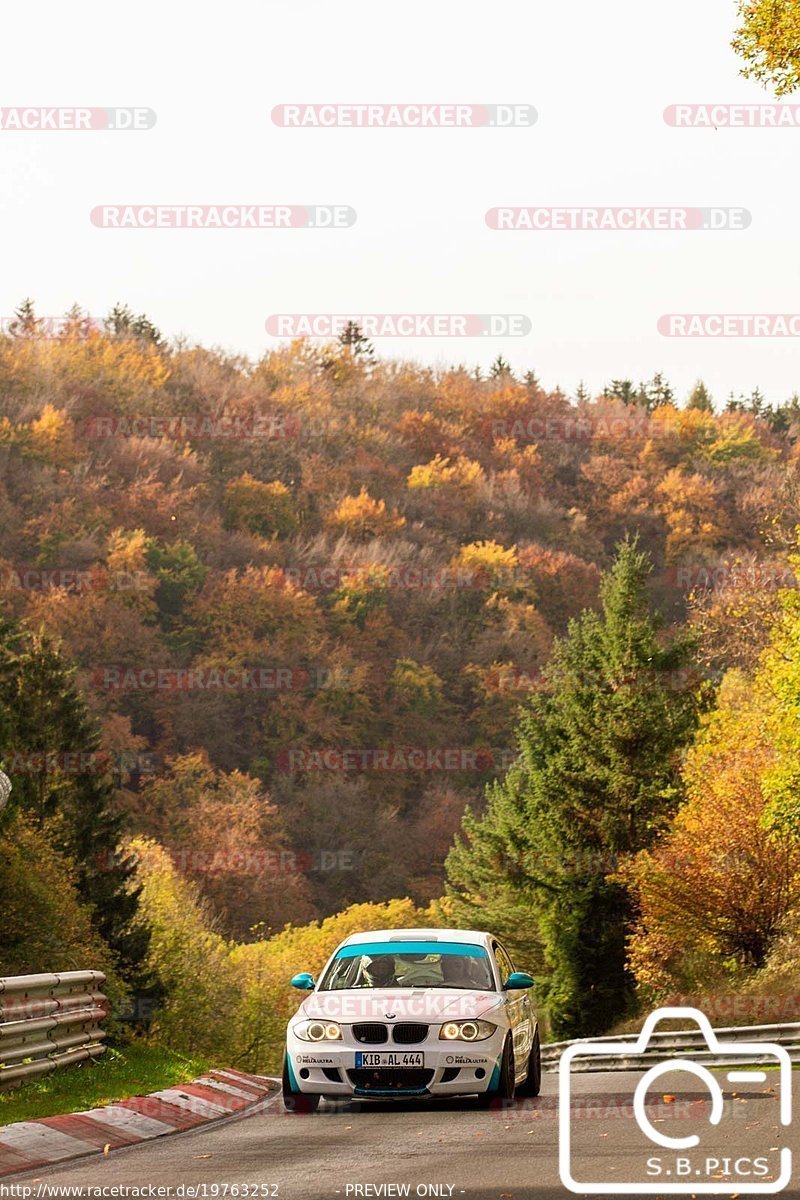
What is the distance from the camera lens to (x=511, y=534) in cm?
13725

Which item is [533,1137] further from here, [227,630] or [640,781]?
[227,630]

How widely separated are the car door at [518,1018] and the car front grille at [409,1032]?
0.99 metres

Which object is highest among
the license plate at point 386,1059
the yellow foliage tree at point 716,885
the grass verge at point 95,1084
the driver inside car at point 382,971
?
the driver inside car at point 382,971

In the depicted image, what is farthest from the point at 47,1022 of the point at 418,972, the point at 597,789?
the point at 597,789

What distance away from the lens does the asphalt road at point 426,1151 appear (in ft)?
30.0

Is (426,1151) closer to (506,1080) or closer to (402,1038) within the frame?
(402,1038)

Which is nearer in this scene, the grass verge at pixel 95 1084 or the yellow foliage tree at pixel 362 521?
the grass verge at pixel 95 1084

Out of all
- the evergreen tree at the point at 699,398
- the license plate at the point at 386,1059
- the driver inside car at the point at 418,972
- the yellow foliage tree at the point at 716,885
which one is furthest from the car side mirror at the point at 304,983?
the evergreen tree at the point at 699,398

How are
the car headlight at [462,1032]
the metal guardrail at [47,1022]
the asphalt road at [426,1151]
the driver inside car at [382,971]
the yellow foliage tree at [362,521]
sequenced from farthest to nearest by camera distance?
1. the yellow foliage tree at [362,521]
2. the driver inside car at [382,971]
3. the metal guardrail at [47,1022]
4. the car headlight at [462,1032]
5. the asphalt road at [426,1151]

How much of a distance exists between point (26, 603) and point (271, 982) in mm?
40441

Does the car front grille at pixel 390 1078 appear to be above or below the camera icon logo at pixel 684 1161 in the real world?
below

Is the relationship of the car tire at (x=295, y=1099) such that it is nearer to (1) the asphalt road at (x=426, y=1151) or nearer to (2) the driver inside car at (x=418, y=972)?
(1) the asphalt road at (x=426, y=1151)

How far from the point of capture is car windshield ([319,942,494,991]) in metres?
14.7

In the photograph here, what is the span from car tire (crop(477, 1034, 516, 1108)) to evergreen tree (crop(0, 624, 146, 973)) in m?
36.7
